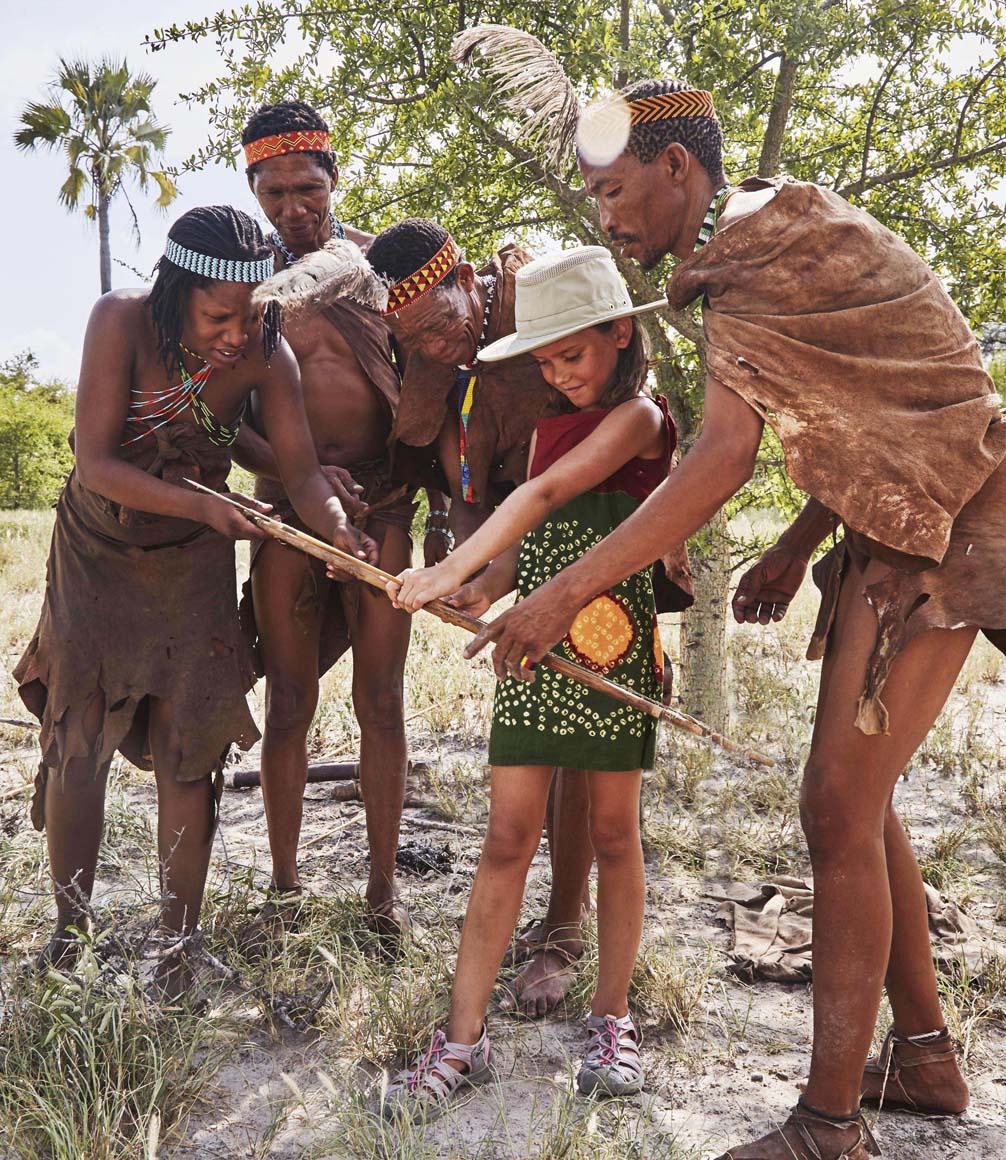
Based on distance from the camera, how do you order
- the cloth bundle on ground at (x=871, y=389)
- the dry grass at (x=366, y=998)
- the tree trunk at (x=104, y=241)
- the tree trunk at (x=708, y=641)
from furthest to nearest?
the tree trunk at (x=104, y=241) < the tree trunk at (x=708, y=641) < the dry grass at (x=366, y=998) < the cloth bundle on ground at (x=871, y=389)

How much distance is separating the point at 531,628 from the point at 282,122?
6.48ft

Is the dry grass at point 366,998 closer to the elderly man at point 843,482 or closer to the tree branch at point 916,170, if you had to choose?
the elderly man at point 843,482

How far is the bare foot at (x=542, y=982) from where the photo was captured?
9.75ft

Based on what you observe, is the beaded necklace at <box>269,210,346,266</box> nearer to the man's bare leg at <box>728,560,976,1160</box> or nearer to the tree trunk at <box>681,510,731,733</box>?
the man's bare leg at <box>728,560,976,1160</box>

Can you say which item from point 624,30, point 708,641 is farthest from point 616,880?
point 624,30

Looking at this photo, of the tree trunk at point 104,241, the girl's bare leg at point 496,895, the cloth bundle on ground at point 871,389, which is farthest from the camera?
the tree trunk at point 104,241

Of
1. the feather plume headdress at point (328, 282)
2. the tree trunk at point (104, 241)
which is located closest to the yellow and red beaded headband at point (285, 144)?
the feather plume headdress at point (328, 282)

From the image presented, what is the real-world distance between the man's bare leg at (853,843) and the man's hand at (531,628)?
1.98 ft

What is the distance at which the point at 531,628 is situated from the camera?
2.40 m

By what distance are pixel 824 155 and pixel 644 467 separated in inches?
133

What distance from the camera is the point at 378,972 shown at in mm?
3008

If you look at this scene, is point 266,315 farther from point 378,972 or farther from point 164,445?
point 378,972

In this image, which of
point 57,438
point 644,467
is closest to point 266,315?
point 644,467

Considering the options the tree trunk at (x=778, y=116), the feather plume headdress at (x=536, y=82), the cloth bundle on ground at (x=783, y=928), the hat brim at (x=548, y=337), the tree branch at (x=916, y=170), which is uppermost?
the tree trunk at (x=778, y=116)
